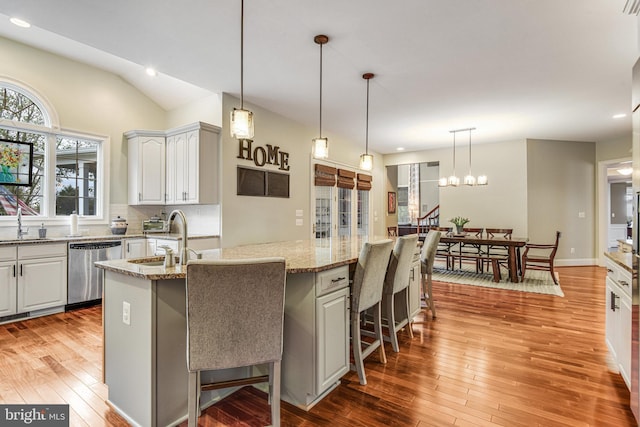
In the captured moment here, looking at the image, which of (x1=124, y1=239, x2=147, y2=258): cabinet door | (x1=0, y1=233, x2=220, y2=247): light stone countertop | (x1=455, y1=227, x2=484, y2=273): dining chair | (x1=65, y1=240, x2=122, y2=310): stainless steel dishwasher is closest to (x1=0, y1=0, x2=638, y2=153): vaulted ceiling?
(x1=0, y1=233, x2=220, y2=247): light stone countertop

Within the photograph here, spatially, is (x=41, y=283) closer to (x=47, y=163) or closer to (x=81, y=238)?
(x=81, y=238)

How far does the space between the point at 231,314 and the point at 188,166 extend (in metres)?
3.21

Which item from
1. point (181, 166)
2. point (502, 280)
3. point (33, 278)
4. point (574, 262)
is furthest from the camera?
point (574, 262)

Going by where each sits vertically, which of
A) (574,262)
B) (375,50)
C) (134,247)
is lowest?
(574,262)

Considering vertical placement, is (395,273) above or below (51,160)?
below

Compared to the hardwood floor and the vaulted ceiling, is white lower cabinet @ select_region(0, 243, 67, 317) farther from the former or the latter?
the vaulted ceiling

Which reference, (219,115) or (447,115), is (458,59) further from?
(219,115)

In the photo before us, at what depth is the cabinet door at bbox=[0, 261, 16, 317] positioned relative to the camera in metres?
3.38

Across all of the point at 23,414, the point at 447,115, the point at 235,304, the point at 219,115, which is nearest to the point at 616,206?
the point at 447,115

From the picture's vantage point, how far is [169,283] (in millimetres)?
1700

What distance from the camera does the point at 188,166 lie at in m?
4.25

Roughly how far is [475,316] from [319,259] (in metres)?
2.47

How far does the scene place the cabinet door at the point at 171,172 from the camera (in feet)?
14.7

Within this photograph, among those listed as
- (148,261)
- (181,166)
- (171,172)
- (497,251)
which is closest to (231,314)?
(148,261)
